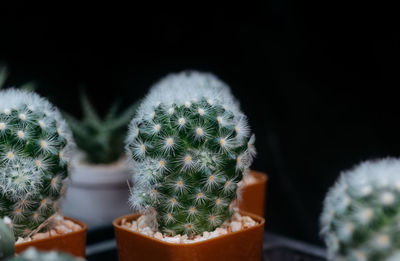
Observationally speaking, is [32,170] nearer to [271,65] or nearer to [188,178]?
[188,178]

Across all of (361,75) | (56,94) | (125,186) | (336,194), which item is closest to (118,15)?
(56,94)

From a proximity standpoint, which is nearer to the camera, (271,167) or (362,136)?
(362,136)

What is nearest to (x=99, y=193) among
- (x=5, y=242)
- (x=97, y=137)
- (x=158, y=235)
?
(x=97, y=137)

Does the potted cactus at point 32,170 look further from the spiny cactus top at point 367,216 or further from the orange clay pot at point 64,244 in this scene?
the spiny cactus top at point 367,216

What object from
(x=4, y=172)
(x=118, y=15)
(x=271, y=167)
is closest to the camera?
(x=4, y=172)

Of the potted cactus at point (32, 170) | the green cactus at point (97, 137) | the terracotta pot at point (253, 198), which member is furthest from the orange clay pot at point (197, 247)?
the green cactus at point (97, 137)

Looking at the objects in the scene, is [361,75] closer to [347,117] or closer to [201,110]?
[347,117]
